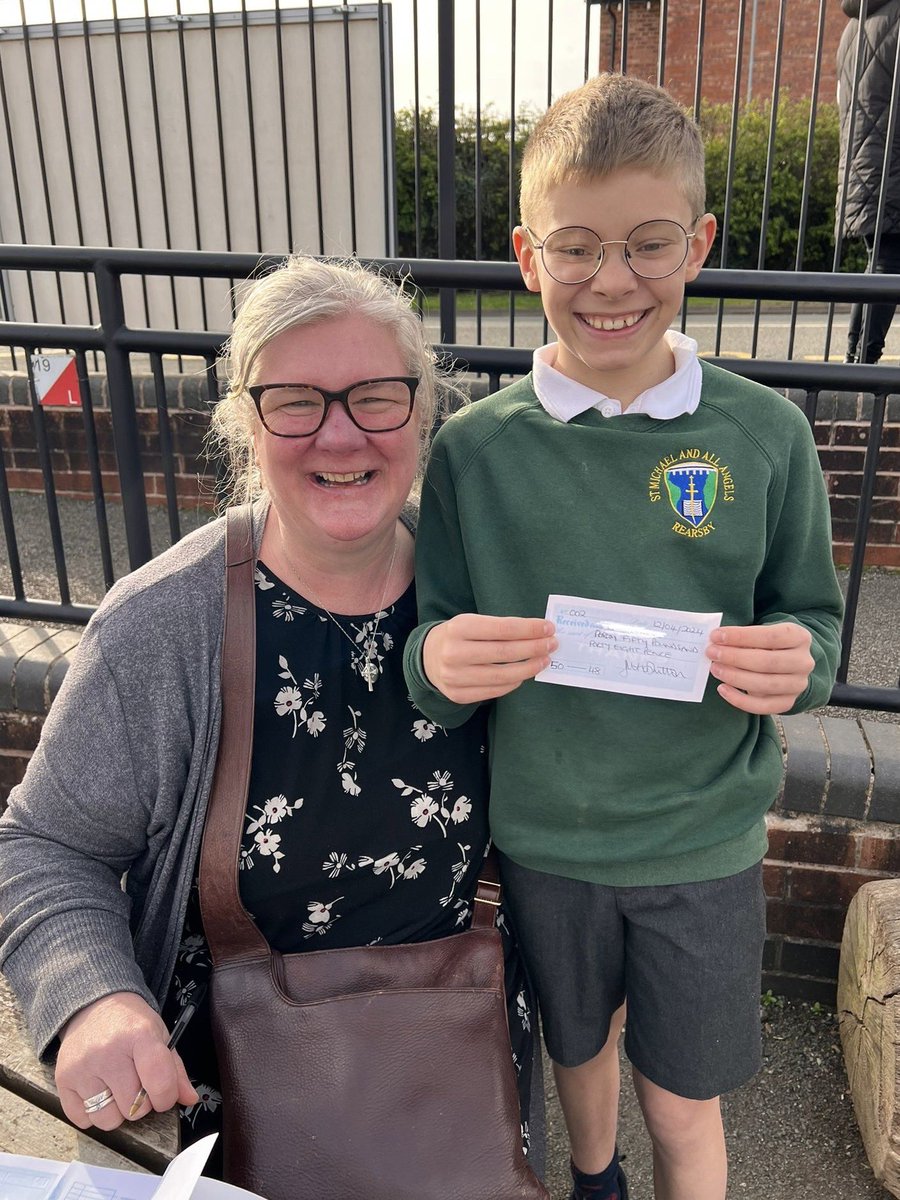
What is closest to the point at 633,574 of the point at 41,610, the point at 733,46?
the point at 41,610

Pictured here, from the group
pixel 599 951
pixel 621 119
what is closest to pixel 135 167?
pixel 621 119

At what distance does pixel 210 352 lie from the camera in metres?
2.34

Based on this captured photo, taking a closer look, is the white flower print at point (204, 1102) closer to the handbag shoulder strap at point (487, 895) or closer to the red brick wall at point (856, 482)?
the handbag shoulder strap at point (487, 895)

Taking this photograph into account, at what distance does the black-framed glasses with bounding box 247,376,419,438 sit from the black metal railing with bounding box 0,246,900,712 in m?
0.69

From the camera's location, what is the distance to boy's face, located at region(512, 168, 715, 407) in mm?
1292

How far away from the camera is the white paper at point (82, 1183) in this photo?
923 millimetres

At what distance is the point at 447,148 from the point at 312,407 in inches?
72.8

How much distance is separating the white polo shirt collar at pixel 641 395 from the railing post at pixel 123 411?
1434mm

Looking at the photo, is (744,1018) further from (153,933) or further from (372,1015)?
(153,933)

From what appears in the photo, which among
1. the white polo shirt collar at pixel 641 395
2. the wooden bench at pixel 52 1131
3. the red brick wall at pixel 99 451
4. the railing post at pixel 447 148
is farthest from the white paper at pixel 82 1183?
the red brick wall at pixel 99 451

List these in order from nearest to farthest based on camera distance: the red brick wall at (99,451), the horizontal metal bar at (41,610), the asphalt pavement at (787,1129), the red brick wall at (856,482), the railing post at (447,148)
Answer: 1. the asphalt pavement at (787,1129)
2. the railing post at (447,148)
3. the horizontal metal bar at (41,610)
4. the red brick wall at (856,482)
5. the red brick wall at (99,451)

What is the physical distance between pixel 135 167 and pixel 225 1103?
4.75m

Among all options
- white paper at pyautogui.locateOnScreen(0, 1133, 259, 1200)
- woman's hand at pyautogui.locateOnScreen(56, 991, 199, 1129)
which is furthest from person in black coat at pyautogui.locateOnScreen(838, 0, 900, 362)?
white paper at pyautogui.locateOnScreen(0, 1133, 259, 1200)

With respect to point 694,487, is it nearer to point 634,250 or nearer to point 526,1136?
point 634,250
